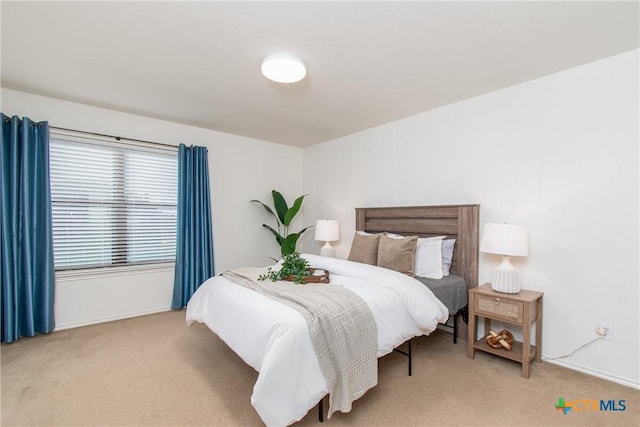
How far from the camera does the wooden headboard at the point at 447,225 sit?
9.13 ft

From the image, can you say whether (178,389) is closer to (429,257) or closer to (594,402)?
(429,257)

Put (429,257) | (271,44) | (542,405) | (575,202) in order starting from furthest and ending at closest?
1. (429,257)
2. (575,202)
3. (271,44)
4. (542,405)

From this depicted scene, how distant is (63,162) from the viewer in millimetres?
3051

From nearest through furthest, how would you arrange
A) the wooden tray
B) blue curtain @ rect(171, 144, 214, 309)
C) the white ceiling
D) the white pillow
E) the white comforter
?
the white comforter < the white ceiling < the wooden tray < the white pillow < blue curtain @ rect(171, 144, 214, 309)

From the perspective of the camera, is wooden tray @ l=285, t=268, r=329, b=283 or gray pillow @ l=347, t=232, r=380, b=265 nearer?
wooden tray @ l=285, t=268, r=329, b=283

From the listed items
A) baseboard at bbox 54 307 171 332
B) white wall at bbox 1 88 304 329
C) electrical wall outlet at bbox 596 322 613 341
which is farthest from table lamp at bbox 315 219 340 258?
electrical wall outlet at bbox 596 322 613 341

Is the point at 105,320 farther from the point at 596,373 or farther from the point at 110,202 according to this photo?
the point at 596,373

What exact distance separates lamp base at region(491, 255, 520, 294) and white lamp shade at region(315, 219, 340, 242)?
6.61 ft

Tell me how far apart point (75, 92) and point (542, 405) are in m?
4.47

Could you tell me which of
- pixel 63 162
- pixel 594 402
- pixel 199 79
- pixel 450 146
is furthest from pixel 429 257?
pixel 63 162

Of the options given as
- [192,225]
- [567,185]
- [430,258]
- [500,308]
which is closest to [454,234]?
[430,258]

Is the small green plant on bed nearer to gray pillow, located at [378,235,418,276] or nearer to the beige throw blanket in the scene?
the beige throw blanket

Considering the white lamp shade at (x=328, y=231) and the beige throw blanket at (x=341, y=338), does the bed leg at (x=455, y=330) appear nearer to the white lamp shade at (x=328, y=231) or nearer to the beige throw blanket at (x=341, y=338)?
the beige throw blanket at (x=341, y=338)

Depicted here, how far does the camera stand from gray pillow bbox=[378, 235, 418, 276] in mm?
2763
